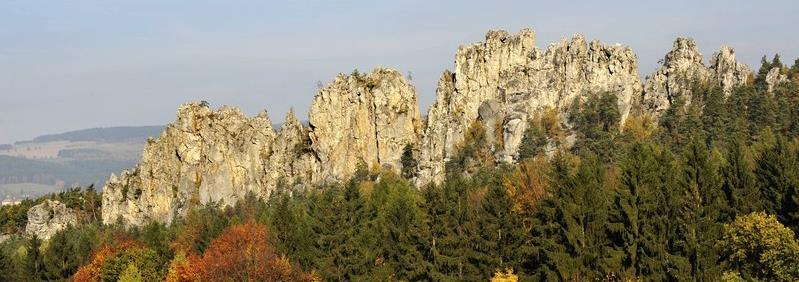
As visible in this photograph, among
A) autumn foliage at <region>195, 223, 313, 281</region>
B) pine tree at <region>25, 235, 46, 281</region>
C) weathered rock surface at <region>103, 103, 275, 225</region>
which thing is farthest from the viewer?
weathered rock surface at <region>103, 103, 275, 225</region>

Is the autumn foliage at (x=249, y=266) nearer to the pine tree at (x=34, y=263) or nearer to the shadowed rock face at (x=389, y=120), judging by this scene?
the pine tree at (x=34, y=263)

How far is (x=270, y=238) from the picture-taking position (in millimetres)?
77875

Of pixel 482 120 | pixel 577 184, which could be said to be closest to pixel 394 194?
pixel 577 184

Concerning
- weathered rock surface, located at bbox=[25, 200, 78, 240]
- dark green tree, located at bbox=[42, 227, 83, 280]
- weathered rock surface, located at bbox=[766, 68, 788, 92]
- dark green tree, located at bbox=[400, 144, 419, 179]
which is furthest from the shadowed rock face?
dark green tree, located at bbox=[42, 227, 83, 280]

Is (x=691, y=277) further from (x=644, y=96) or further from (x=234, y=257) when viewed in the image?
(x=644, y=96)

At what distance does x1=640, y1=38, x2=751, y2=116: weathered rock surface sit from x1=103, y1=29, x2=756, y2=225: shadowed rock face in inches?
9.2

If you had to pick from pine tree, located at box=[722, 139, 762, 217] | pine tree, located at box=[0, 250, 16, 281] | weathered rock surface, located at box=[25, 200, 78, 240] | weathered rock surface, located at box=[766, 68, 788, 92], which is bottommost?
weathered rock surface, located at box=[25, 200, 78, 240]

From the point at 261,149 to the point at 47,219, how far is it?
5013 centimetres

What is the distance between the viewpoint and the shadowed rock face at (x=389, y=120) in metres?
162

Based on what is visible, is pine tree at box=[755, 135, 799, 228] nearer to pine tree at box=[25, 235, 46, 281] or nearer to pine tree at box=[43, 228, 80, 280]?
pine tree at box=[43, 228, 80, 280]

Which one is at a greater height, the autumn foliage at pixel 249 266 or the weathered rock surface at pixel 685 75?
the weathered rock surface at pixel 685 75

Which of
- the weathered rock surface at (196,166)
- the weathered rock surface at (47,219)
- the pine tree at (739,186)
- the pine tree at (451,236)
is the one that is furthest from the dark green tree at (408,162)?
the pine tree at (739,186)

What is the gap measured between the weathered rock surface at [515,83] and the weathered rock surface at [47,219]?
85.6m

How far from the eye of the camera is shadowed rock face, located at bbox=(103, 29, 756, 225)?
16250 centimetres
